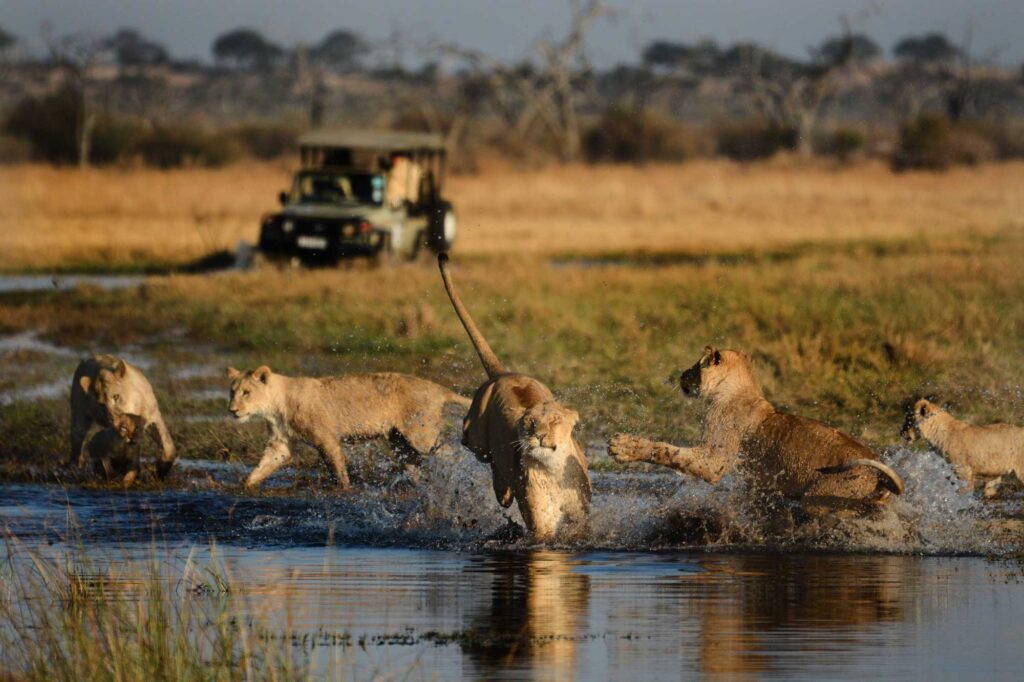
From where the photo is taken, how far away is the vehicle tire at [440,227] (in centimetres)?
2734

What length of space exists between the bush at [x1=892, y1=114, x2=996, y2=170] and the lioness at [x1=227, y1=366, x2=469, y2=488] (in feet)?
107

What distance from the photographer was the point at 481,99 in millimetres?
65312

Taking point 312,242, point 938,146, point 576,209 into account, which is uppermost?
point 938,146

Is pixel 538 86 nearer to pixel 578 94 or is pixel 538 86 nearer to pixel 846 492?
pixel 578 94

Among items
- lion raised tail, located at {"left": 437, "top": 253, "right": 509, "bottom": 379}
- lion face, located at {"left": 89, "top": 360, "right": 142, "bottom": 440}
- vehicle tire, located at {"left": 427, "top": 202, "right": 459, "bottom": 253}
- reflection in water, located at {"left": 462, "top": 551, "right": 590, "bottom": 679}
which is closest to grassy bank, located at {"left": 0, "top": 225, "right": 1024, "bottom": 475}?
lion face, located at {"left": 89, "top": 360, "right": 142, "bottom": 440}

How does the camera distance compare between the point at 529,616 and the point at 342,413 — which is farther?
the point at 342,413

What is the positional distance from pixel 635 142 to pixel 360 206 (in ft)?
108

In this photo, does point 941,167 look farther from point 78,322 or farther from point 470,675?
point 470,675

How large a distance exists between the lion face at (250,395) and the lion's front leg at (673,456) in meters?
2.40

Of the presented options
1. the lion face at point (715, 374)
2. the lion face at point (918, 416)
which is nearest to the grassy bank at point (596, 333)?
the lion face at point (918, 416)

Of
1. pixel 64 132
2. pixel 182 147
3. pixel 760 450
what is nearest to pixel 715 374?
pixel 760 450

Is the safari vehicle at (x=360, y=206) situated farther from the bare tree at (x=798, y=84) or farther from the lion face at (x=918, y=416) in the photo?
the bare tree at (x=798, y=84)

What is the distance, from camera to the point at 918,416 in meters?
9.52

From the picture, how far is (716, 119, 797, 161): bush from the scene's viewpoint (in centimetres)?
5325
